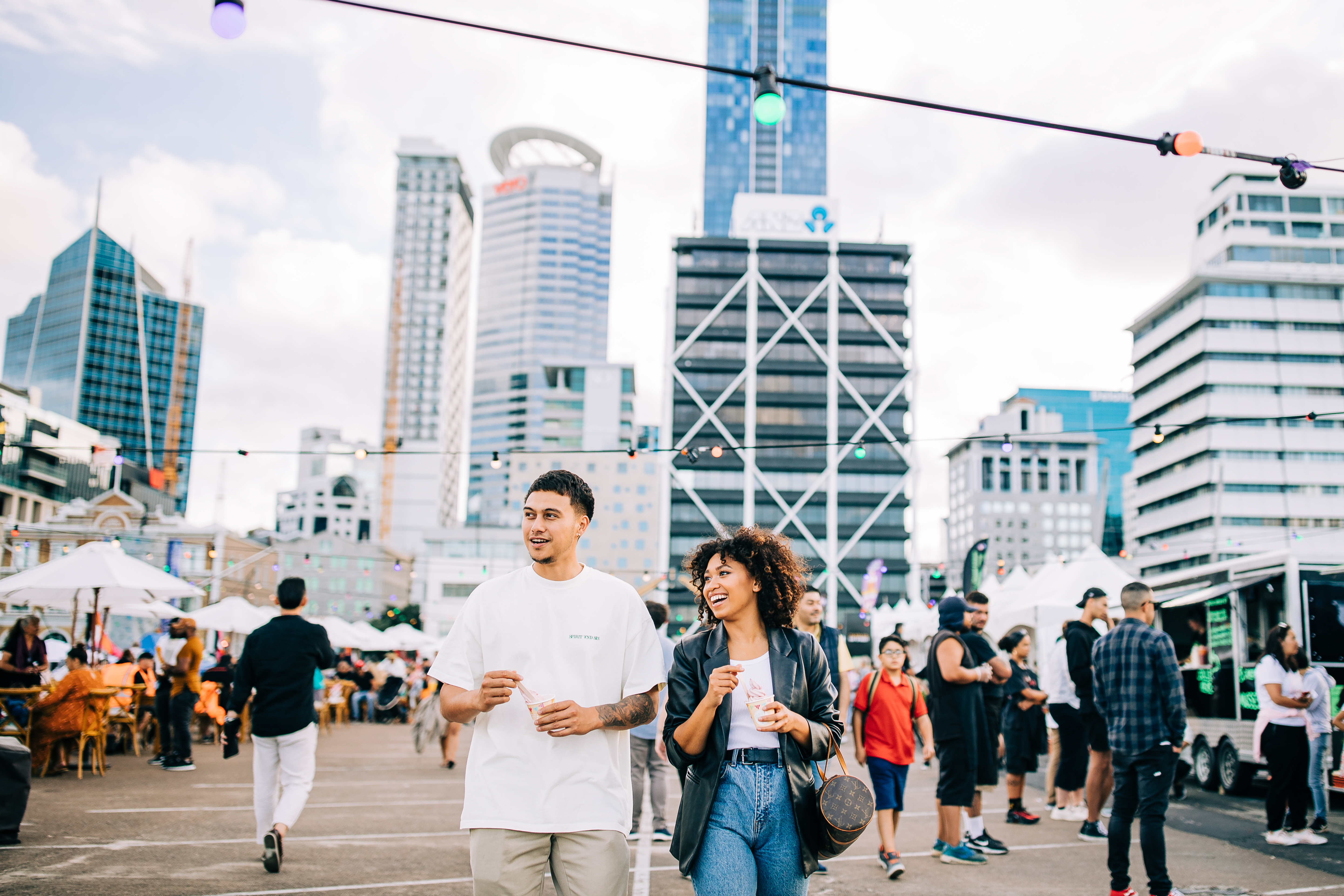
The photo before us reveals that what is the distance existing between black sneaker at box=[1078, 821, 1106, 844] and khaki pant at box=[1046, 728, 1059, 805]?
1.23m

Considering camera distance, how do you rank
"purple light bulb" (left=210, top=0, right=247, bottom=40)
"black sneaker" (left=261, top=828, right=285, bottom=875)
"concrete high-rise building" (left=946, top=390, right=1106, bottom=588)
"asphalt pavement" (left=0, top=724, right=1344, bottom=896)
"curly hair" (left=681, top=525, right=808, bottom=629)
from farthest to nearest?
1. "concrete high-rise building" (left=946, top=390, right=1106, bottom=588)
2. "black sneaker" (left=261, top=828, right=285, bottom=875)
3. "asphalt pavement" (left=0, top=724, right=1344, bottom=896)
4. "purple light bulb" (left=210, top=0, right=247, bottom=40)
5. "curly hair" (left=681, top=525, right=808, bottom=629)

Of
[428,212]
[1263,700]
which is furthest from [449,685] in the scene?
[428,212]

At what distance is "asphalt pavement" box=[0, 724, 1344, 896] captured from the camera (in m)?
5.56

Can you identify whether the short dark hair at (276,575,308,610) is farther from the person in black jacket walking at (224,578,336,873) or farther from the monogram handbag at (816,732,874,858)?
the monogram handbag at (816,732,874,858)

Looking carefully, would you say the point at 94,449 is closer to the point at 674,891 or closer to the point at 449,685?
the point at 674,891

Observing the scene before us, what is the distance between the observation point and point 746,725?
3158 millimetres

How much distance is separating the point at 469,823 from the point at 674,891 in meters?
3.17

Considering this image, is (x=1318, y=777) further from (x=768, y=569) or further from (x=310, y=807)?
(x=310, y=807)

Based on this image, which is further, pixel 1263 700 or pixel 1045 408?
pixel 1045 408

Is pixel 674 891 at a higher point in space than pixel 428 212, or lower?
lower

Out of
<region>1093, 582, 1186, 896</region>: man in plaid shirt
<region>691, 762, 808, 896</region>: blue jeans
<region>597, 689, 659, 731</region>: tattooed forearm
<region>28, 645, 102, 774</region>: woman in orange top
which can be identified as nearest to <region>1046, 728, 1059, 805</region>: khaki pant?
<region>1093, 582, 1186, 896</region>: man in plaid shirt

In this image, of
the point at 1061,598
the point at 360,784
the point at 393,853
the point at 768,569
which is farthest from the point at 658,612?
the point at 1061,598

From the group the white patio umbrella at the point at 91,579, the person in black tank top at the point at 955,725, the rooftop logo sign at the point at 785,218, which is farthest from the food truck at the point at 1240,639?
the rooftop logo sign at the point at 785,218

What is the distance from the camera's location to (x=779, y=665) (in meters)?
3.26
